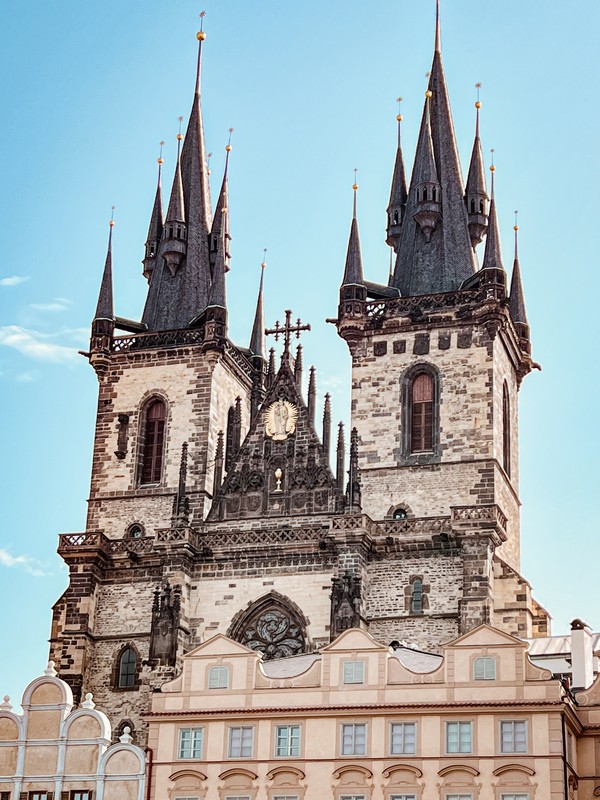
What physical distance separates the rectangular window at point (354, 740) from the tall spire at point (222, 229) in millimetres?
27881

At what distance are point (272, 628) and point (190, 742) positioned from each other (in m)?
14.8

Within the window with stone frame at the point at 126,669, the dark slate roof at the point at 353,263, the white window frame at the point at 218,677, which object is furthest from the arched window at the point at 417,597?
the white window frame at the point at 218,677

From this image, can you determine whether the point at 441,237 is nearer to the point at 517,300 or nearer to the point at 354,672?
the point at 517,300

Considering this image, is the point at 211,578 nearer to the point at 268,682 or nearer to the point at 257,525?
the point at 257,525

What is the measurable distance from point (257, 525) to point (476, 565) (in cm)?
751

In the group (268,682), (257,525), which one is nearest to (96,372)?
(257,525)

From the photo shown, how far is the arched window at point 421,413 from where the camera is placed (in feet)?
191

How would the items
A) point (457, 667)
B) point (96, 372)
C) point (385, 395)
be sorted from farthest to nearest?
point (96, 372), point (385, 395), point (457, 667)

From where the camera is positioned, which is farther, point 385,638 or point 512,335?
point 512,335

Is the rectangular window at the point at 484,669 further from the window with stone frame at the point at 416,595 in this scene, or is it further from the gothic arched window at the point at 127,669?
the gothic arched window at the point at 127,669

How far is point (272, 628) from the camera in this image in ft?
184

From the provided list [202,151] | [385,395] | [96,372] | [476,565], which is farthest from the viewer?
[202,151]

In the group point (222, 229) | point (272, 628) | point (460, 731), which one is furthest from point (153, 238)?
point (460, 731)

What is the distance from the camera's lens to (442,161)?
64875mm
